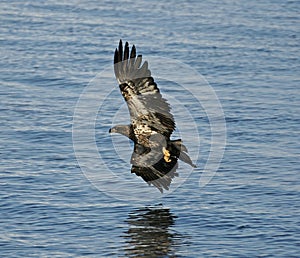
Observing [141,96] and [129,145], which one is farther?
[129,145]

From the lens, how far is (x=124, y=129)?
15836mm

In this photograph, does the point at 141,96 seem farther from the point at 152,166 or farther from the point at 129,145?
the point at 129,145

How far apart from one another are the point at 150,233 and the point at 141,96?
2157 millimetres

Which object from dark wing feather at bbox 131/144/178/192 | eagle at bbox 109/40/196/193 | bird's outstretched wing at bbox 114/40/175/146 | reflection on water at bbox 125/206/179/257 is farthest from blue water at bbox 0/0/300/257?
bird's outstretched wing at bbox 114/40/175/146

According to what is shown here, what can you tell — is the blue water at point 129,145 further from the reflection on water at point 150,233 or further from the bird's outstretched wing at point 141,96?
the bird's outstretched wing at point 141,96

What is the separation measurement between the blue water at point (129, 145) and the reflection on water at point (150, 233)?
30 millimetres

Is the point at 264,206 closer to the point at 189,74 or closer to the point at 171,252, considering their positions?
the point at 171,252

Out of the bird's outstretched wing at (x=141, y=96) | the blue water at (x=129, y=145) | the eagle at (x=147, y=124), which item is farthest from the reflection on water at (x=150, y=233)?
the bird's outstretched wing at (x=141, y=96)

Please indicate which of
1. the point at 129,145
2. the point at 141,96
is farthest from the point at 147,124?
the point at 129,145

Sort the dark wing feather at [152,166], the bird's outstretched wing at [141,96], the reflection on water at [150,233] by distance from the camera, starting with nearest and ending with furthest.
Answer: the reflection on water at [150,233] → the bird's outstretched wing at [141,96] → the dark wing feather at [152,166]

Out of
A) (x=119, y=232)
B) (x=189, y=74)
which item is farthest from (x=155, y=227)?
(x=189, y=74)

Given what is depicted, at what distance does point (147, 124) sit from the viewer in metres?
15.4

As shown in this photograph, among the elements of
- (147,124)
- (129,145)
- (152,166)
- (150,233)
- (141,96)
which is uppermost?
(141,96)

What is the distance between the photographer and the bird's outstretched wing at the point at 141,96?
14875 mm
